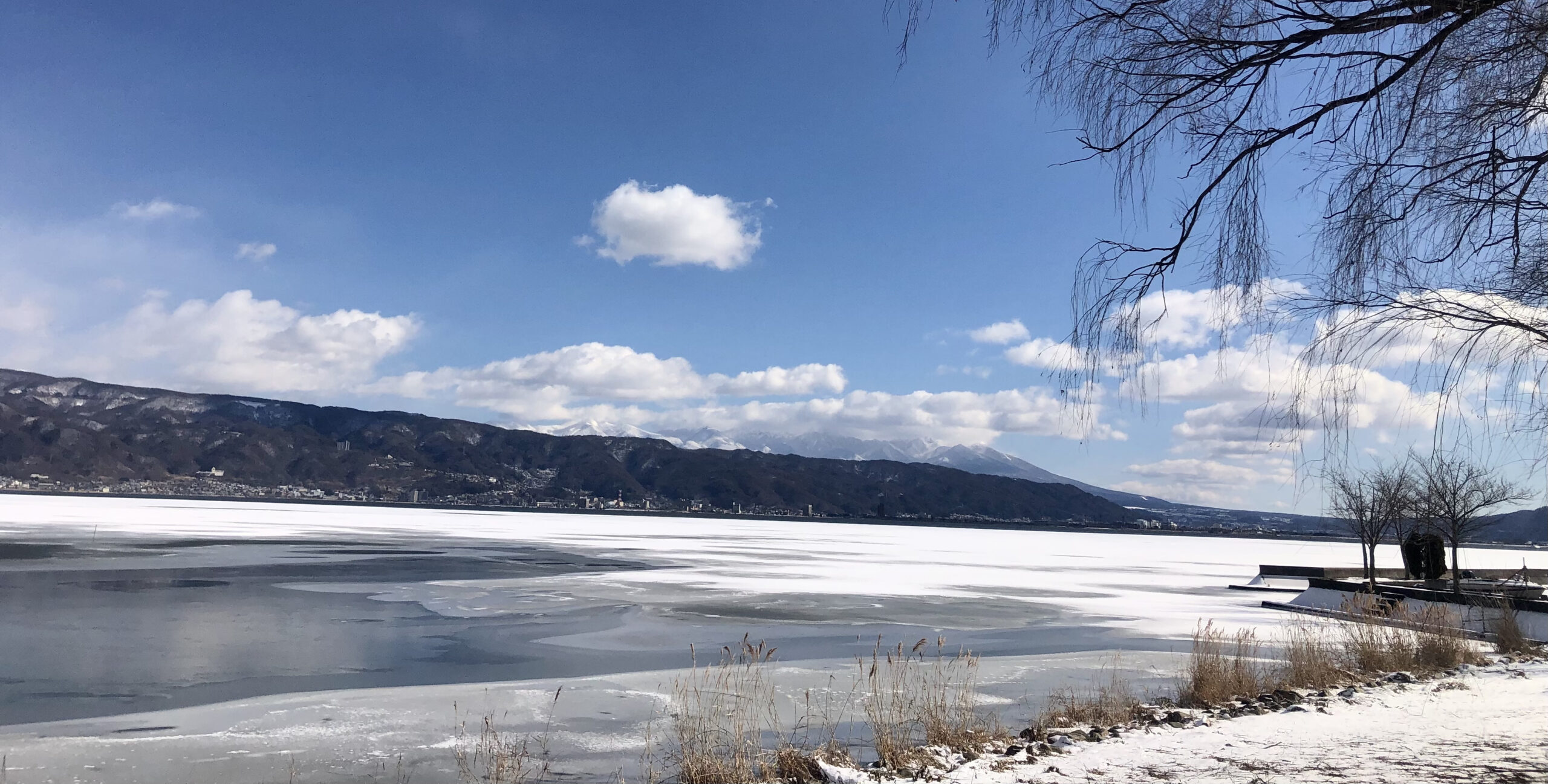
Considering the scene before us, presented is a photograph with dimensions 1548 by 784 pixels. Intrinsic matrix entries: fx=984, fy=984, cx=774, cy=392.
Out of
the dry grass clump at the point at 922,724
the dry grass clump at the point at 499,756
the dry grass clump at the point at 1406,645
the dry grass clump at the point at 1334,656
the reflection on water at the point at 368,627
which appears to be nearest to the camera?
the dry grass clump at the point at 499,756

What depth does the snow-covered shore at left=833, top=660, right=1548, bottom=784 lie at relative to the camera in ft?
18.5

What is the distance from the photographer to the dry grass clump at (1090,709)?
8094mm

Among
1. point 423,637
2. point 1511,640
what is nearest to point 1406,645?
point 1511,640

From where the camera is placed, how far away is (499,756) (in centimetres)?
658

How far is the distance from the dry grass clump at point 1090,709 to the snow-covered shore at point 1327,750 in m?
0.48

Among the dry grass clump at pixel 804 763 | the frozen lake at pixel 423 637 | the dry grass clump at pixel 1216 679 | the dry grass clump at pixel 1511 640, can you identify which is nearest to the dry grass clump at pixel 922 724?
the dry grass clump at pixel 804 763

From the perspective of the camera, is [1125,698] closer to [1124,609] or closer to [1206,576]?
[1124,609]

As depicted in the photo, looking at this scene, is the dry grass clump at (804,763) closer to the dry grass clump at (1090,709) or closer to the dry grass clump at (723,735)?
the dry grass clump at (723,735)

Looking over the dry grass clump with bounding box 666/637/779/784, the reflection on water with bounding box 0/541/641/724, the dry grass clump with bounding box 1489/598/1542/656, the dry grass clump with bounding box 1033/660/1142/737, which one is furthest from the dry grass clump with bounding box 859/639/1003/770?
the dry grass clump with bounding box 1489/598/1542/656

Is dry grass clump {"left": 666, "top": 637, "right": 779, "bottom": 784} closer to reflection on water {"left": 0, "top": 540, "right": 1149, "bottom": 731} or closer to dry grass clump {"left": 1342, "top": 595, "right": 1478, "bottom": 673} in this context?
reflection on water {"left": 0, "top": 540, "right": 1149, "bottom": 731}

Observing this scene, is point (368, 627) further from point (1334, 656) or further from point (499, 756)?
point (1334, 656)

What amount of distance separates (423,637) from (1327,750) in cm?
1178

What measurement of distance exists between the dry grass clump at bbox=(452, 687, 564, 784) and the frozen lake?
0.66 feet

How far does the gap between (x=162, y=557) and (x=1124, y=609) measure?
2651 cm
